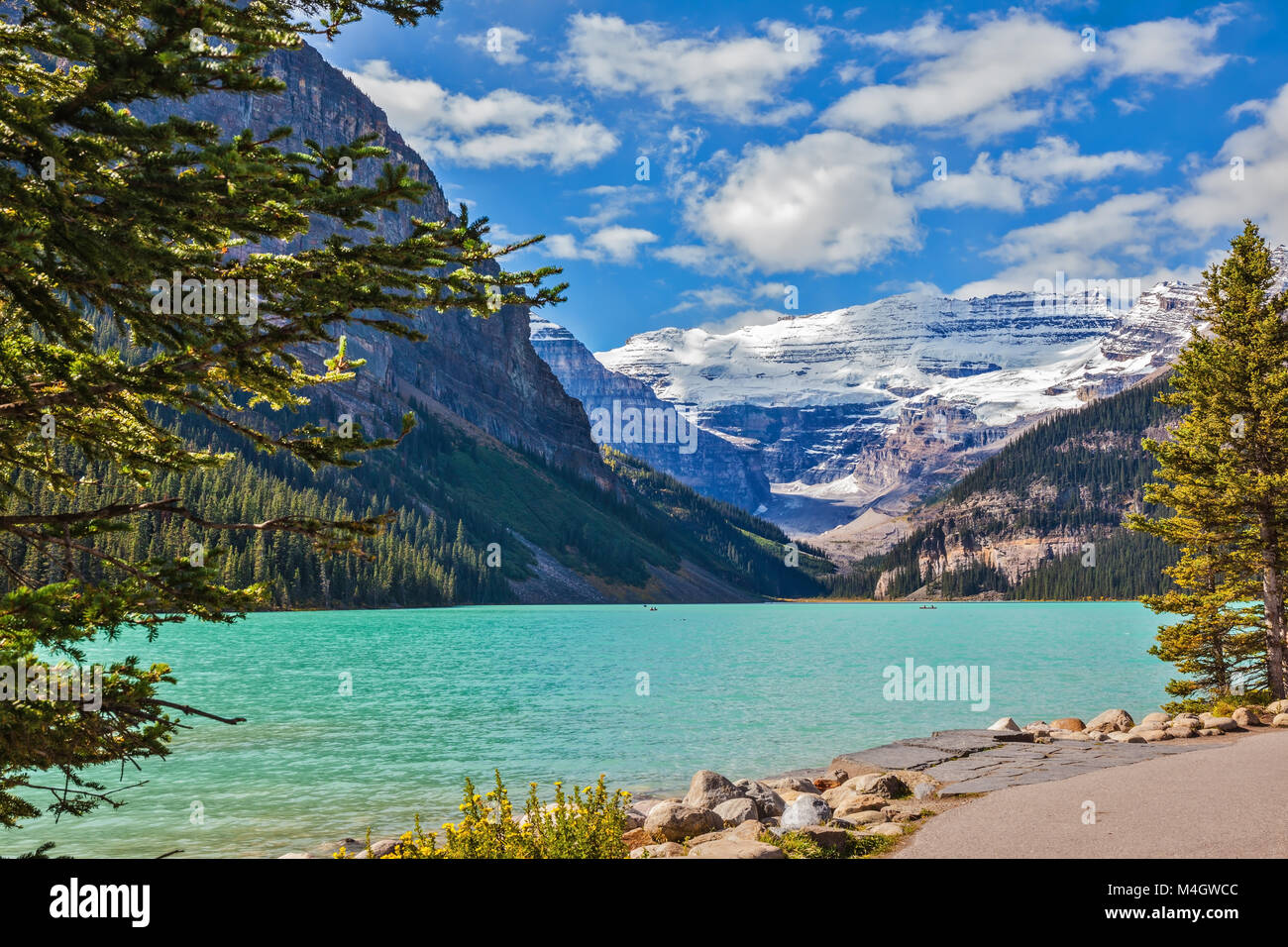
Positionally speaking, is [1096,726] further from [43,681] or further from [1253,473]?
[43,681]

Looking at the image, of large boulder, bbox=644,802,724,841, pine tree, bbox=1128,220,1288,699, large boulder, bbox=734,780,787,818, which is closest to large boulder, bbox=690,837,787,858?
large boulder, bbox=644,802,724,841

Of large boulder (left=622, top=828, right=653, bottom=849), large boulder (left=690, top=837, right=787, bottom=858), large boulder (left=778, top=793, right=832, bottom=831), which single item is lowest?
large boulder (left=622, top=828, right=653, bottom=849)

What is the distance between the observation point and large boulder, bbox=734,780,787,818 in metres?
18.2

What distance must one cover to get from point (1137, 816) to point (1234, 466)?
1951cm

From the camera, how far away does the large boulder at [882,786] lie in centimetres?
1875

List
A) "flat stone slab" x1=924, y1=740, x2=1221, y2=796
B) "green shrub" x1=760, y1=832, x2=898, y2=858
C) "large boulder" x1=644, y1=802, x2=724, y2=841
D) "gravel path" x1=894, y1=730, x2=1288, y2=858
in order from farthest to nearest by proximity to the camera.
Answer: "flat stone slab" x1=924, y1=740, x2=1221, y2=796 < "large boulder" x1=644, y1=802, x2=724, y2=841 < "green shrub" x1=760, y1=832, x2=898, y2=858 < "gravel path" x1=894, y1=730, x2=1288, y2=858

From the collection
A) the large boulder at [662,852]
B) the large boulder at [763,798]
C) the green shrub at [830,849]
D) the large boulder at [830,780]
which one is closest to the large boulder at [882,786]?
the large boulder at [763,798]

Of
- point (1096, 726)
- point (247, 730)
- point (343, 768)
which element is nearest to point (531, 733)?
point (343, 768)

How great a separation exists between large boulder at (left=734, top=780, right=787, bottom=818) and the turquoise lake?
664 centimetres

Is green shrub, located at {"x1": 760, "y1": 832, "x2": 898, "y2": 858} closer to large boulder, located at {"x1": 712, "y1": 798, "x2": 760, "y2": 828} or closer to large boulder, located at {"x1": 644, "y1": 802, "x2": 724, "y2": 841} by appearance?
large boulder, located at {"x1": 644, "y1": 802, "x2": 724, "y2": 841}

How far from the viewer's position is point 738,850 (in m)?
11.8

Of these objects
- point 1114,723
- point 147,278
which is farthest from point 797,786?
point 147,278
